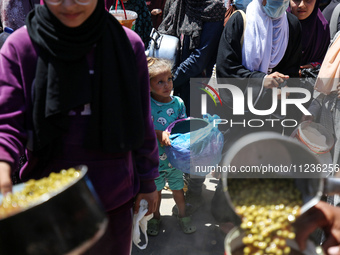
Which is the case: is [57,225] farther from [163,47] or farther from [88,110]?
[163,47]

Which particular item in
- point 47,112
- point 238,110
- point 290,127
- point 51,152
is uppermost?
point 47,112

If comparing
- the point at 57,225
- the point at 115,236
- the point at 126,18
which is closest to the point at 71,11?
the point at 57,225

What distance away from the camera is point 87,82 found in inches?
53.9

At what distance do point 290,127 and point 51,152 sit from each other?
82.1 inches

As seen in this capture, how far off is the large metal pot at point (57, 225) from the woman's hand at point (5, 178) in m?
0.23

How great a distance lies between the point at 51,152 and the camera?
4.69 ft

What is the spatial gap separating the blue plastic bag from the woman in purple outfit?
989mm

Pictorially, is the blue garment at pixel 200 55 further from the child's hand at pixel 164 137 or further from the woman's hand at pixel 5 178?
the woman's hand at pixel 5 178

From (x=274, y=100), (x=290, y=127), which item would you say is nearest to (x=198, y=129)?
(x=274, y=100)

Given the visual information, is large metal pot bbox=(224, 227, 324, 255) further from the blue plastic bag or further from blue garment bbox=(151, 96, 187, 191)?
blue garment bbox=(151, 96, 187, 191)

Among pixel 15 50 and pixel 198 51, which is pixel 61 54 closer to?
pixel 15 50

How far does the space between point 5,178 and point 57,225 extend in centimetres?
29

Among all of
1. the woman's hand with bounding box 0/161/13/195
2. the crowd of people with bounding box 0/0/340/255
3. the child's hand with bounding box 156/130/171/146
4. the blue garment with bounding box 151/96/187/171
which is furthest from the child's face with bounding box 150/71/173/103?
the woman's hand with bounding box 0/161/13/195

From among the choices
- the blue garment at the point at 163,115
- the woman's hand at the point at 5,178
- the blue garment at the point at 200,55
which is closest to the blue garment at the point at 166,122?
the blue garment at the point at 163,115
